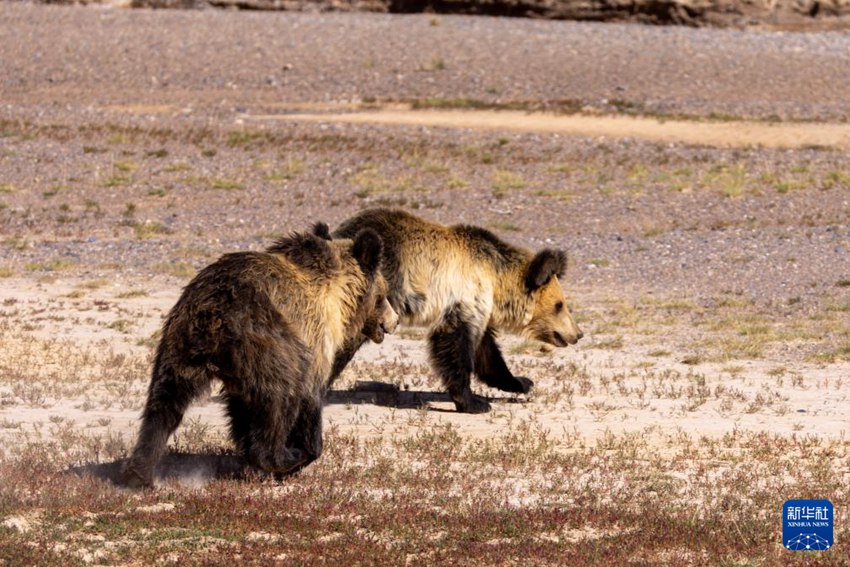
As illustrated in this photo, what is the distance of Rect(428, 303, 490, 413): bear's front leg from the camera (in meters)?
11.8

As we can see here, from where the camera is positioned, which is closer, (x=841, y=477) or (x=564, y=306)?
(x=841, y=477)

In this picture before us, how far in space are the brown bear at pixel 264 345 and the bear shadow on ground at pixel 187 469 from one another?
311 mm

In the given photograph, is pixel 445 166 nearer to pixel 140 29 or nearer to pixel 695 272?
pixel 695 272

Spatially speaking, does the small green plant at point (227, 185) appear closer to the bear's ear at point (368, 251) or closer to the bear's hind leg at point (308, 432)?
the bear's ear at point (368, 251)

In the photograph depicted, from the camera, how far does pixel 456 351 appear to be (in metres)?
11.8

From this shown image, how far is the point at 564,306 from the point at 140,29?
38.5m

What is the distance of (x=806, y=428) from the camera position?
436 inches

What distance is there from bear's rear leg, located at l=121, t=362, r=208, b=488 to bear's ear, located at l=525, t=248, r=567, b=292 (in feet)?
14.5

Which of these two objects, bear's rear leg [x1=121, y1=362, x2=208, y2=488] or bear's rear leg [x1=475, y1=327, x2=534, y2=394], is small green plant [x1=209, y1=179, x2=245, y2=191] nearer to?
bear's rear leg [x1=475, y1=327, x2=534, y2=394]

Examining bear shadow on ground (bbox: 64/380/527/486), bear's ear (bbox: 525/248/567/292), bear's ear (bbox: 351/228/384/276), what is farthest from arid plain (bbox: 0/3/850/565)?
bear's ear (bbox: 351/228/384/276)

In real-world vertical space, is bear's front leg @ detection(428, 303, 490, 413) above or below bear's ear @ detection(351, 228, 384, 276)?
below

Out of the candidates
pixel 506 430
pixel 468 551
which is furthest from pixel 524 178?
pixel 468 551
